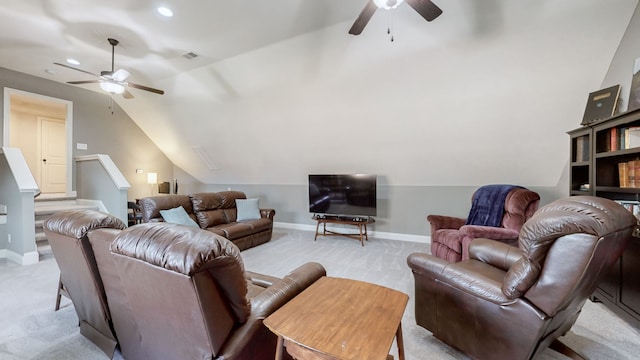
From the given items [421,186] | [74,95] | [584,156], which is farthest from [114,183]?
[584,156]

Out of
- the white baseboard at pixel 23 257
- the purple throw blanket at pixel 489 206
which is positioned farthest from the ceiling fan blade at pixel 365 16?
the white baseboard at pixel 23 257

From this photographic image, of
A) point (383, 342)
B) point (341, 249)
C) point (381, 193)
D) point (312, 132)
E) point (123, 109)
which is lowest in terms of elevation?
point (341, 249)

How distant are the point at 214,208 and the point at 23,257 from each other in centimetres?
240

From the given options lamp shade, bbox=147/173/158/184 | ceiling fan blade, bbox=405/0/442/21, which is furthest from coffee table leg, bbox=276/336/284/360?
lamp shade, bbox=147/173/158/184

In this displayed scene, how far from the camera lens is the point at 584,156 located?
2676 mm

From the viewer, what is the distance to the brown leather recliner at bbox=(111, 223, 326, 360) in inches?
38.8

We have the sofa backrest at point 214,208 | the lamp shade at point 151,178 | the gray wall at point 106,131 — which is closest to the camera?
the sofa backrest at point 214,208

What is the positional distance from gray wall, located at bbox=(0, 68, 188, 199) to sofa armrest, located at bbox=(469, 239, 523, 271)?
23.7 ft

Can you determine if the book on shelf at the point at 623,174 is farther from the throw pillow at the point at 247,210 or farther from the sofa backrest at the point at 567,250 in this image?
the throw pillow at the point at 247,210

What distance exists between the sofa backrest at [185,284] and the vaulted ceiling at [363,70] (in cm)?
259

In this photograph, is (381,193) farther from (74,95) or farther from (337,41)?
(74,95)

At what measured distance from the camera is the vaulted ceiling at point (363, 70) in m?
2.70

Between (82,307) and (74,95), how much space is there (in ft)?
18.5

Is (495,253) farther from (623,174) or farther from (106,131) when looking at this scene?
(106,131)
